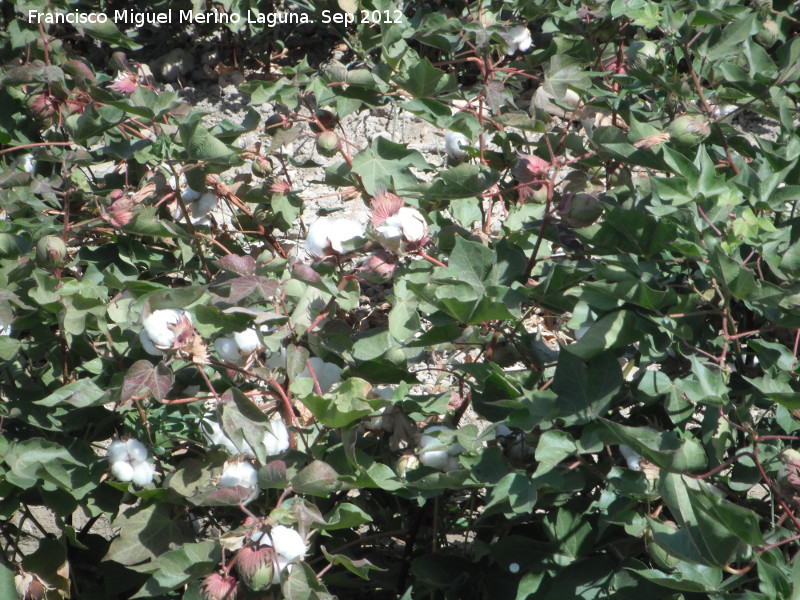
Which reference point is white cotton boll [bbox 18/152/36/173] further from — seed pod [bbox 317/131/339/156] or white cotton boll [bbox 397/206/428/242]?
white cotton boll [bbox 397/206/428/242]

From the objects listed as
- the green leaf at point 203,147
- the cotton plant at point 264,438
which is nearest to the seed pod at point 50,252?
the green leaf at point 203,147

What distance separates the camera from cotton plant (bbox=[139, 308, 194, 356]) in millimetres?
1119

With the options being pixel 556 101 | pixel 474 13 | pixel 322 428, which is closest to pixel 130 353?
pixel 322 428

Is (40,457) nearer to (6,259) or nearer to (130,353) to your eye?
(130,353)

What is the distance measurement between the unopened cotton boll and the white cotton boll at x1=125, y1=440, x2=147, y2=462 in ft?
1.37

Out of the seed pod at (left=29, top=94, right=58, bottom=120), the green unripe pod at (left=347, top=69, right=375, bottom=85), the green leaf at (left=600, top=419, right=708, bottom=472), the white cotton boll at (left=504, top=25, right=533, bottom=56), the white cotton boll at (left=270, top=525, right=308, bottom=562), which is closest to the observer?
the green leaf at (left=600, top=419, right=708, bottom=472)

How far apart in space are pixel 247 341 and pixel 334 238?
0.65ft

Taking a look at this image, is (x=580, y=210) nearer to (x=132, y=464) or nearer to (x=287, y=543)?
(x=287, y=543)

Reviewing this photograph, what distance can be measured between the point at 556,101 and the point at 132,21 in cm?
215

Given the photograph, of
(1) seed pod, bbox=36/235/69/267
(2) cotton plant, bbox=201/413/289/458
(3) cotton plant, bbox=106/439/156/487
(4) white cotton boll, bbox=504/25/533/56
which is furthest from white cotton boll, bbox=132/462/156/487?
(4) white cotton boll, bbox=504/25/533/56

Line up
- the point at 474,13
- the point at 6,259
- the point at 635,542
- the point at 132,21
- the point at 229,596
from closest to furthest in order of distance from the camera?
1. the point at 229,596
2. the point at 635,542
3. the point at 6,259
4. the point at 474,13
5. the point at 132,21

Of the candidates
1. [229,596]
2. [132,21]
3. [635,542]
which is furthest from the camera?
[132,21]

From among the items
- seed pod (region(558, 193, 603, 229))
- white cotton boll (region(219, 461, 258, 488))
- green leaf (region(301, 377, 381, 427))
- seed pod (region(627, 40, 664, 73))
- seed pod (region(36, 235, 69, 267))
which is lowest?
white cotton boll (region(219, 461, 258, 488))

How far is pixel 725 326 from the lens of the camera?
115 cm
